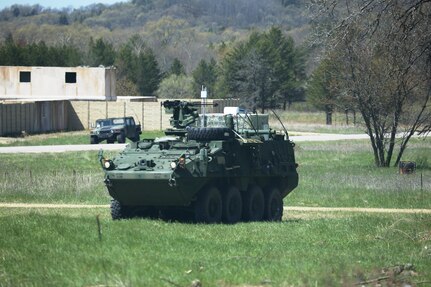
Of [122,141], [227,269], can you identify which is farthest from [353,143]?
[227,269]

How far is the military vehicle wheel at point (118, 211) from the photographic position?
909 inches

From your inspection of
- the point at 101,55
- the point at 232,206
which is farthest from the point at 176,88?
the point at 232,206

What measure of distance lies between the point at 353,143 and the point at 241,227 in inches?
1591

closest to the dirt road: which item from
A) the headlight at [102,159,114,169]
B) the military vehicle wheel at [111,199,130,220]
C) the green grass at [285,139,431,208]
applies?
the green grass at [285,139,431,208]

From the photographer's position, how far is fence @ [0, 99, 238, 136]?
217 feet

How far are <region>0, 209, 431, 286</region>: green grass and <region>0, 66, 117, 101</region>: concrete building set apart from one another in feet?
203

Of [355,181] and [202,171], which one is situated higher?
[202,171]

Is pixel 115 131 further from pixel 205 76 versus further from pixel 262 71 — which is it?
pixel 205 76

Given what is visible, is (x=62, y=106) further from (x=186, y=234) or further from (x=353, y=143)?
(x=186, y=234)

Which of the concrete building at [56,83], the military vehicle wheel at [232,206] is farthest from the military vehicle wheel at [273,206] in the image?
the concrete building at [56,83]

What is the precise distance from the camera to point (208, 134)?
2309cm

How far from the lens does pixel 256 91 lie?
84250 millimetres

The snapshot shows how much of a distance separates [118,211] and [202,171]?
222cm

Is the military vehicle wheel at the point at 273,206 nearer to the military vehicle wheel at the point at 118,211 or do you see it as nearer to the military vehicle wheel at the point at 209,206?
the military vehicle wheel at the point at 209,206
